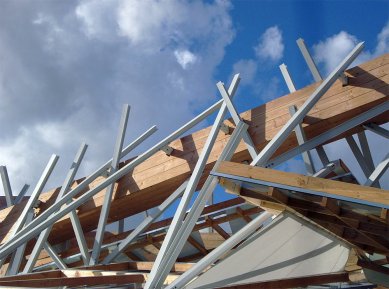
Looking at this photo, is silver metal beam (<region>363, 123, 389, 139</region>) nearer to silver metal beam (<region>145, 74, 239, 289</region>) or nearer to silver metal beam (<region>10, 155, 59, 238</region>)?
silver metal beam (<region>145, 74, 239, 289</region>)

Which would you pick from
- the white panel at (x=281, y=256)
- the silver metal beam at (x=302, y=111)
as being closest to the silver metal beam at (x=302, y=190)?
the white panel at (x=281, y=256)

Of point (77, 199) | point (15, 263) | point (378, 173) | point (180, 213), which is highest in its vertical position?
point (77, 199)

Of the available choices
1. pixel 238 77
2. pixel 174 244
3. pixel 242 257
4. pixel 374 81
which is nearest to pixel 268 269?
pixel 242 257

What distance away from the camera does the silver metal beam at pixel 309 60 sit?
7.62 metres

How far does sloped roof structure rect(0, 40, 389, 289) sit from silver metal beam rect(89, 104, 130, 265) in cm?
2

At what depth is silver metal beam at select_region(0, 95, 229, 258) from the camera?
7.20 metres

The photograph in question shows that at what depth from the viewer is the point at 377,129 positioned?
7000mm

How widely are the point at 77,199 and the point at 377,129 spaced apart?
157 inches

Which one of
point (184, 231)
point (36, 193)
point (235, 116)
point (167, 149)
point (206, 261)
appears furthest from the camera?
point (36, 193)

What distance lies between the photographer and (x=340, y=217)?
4.36 metres

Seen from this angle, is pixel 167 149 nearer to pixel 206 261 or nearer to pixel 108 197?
pixel 108 197

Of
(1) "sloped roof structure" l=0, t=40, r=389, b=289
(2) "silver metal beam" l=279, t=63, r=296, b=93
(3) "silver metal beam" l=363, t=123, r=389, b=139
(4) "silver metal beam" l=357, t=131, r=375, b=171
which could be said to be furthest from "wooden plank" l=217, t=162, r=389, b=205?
(2) "silver metal beam" l=279, t=63, r=296, b=93

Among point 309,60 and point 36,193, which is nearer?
point 309,60

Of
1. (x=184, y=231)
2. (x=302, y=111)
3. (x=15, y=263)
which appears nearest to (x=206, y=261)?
(x=184, y=231)
